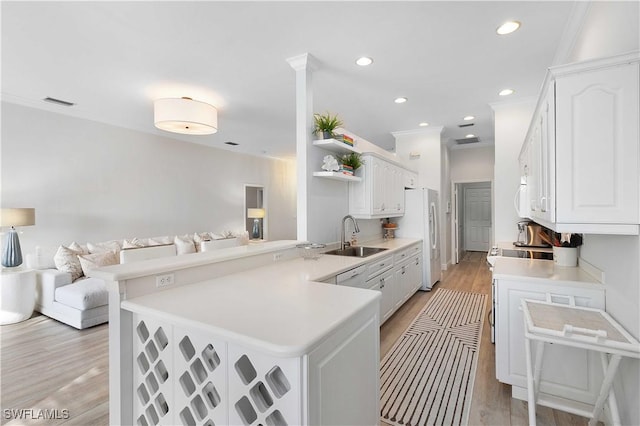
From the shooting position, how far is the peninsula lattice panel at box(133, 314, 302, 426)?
43.8 inches

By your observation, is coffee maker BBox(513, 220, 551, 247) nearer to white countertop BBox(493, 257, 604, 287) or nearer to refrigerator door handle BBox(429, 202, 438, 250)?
white countertop BBox(493, 257, 604, 287)

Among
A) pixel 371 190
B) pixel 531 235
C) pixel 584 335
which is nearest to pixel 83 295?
pixel 371 190

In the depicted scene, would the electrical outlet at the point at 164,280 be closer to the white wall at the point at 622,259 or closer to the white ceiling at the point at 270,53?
the white ceiling at the point at 270,53

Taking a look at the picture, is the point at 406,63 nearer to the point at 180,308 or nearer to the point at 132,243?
the point at 180,308

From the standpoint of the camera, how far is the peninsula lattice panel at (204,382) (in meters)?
1.11

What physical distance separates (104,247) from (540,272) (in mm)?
5377

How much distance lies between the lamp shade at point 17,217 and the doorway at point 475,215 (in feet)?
30.5

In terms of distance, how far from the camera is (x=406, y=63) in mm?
3072

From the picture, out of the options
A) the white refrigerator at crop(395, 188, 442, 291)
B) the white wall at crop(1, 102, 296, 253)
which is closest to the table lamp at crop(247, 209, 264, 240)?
the white wall at crop(1, 102, 296, 253)

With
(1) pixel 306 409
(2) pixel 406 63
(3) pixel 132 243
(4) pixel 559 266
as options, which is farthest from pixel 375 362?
(3) pixel 132 243

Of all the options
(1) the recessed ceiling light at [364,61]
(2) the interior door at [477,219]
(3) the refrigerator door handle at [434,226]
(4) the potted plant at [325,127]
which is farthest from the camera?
(2) the interior door at [477,219]

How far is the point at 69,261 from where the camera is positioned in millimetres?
4133

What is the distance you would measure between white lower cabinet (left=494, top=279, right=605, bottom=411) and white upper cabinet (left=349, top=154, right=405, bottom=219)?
193 cm

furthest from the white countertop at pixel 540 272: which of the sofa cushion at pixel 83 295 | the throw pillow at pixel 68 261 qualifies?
the throw pillow at pixel 68 261
